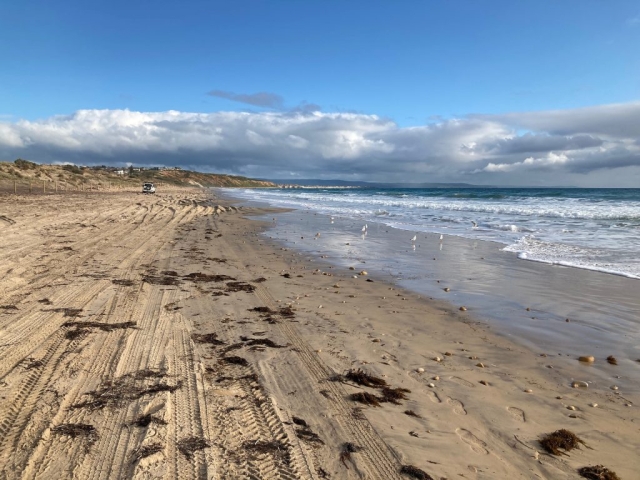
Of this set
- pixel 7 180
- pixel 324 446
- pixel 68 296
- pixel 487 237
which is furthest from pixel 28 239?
pixel 7 180

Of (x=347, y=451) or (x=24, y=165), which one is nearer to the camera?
(x=347, y=451)

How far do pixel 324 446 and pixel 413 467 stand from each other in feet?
2.20

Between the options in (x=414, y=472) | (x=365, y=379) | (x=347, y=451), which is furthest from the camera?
(x=365, y=379)

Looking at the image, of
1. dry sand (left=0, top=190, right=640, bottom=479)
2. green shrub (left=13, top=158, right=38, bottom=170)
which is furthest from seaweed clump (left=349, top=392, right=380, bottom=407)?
green shrub (left=13, top=158, right=38, bottom=170)

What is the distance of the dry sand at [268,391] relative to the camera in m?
2.92

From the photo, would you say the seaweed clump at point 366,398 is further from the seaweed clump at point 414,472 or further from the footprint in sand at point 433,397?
the seaweed clump at point 414,472

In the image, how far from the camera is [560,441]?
3.27 metres

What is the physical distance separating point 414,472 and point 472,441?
0.69 metres

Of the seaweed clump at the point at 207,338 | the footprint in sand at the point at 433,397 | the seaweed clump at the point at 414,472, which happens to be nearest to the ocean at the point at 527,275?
the footprint in sand at the point at 433,397

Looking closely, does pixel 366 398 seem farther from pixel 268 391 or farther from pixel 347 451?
pixel 268 391

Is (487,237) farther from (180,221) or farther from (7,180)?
(7,180)

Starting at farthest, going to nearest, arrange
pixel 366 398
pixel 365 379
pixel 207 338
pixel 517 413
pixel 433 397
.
Result: pixel 207 338 → pixel 365 379 → pixel 433 397 → pixel 366 398 → pixel 517 413

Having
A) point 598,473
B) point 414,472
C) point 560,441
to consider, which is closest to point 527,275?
point 560,441

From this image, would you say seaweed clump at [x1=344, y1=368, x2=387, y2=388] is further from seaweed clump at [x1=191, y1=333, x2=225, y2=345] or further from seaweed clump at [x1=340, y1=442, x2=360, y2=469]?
seaweed clump at [x1=191, y1=333, x2=225, y2=345]
